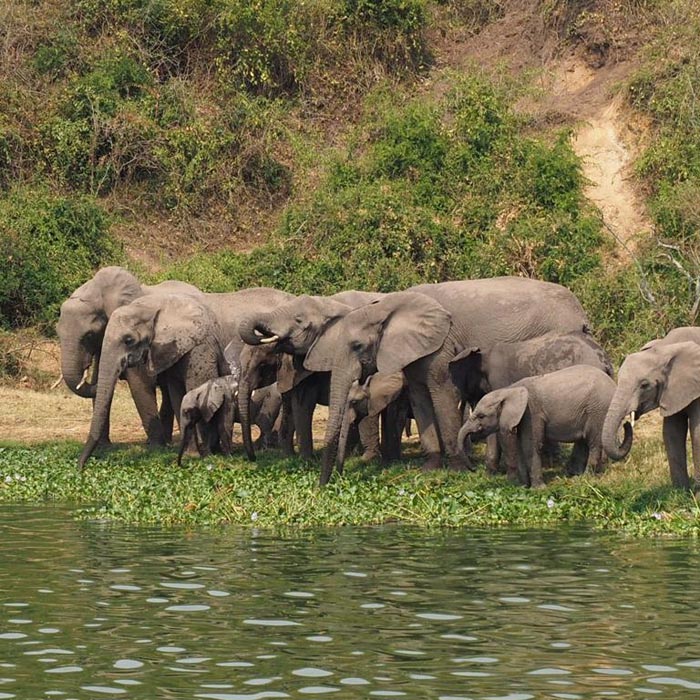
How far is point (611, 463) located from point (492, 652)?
24.4 feet

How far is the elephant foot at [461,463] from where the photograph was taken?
18.5 meters

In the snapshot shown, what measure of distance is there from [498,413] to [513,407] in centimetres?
26

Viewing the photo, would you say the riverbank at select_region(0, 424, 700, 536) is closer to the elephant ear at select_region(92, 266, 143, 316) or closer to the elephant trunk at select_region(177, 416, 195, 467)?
the elephant trunk at select_region(177, 416, 195, 467)

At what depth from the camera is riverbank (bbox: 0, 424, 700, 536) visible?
15781mm

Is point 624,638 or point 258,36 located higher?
point 258,36

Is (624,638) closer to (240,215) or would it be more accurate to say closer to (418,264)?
(418,264)

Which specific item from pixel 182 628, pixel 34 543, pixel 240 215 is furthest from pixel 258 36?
pixel 182 628

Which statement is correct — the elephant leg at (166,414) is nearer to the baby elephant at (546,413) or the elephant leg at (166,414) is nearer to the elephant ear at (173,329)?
the elephant ear at (173,329)

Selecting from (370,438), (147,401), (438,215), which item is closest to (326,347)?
(370,438)

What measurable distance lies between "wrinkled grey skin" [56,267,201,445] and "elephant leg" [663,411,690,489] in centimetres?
727

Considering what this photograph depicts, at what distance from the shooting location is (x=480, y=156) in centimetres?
3117

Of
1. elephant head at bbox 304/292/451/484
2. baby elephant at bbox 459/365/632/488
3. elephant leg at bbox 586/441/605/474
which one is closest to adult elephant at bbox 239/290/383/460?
elephant head at bbox 304/292/451/484

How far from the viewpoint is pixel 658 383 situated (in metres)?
15.6

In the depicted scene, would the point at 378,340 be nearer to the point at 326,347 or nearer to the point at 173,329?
the point at 326,347
